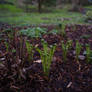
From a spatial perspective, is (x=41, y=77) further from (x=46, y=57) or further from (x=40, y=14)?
(x=40, y=14)

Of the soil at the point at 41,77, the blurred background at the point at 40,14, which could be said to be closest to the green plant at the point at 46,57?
the soil at the point at 41,77

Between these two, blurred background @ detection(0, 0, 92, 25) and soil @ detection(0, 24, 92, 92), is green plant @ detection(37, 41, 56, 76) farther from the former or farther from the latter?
blurred background @ detection(0, 0, 92, 25)

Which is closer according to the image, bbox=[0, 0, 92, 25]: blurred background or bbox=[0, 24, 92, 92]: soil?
bbox=[0, 24, 92, 92]: soil

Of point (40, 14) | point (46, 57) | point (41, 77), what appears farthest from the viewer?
point (40, 14)

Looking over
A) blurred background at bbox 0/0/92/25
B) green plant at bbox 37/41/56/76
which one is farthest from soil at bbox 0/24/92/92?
blurred background at bbox 0/0/92/25

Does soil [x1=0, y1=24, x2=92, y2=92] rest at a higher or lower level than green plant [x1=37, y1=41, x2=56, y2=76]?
lower

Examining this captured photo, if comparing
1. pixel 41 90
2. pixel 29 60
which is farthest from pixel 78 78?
pixel 29 60

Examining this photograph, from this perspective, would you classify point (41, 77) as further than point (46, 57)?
Yes

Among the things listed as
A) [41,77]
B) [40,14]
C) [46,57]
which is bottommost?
[41,77]

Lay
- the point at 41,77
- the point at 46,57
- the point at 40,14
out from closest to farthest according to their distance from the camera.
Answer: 1. the point at 46,57
2. the point at 41,77
3. the point at 40,14

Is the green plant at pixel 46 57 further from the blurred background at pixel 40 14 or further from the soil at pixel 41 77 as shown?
the blurred background at pixel 40 14

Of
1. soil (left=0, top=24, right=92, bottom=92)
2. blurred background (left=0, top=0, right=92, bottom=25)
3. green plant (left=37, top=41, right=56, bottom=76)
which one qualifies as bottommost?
soil (left=0, top=24, right=92, bottom=92)

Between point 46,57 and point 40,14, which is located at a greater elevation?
point 40,14

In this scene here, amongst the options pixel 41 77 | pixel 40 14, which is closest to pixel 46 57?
pixel 41 77
